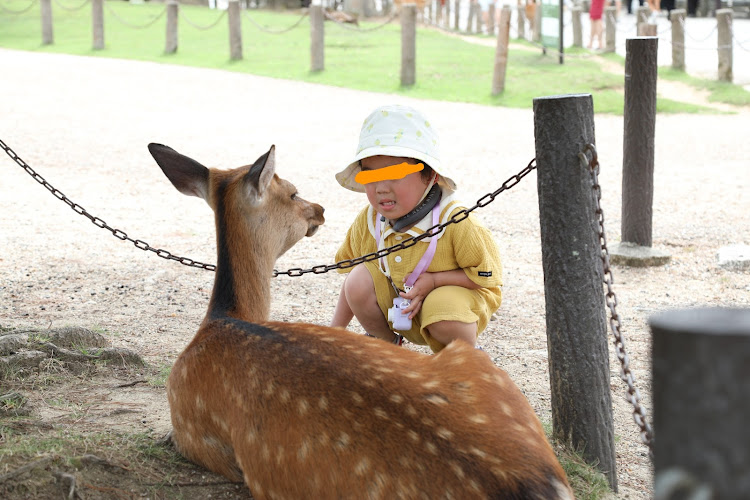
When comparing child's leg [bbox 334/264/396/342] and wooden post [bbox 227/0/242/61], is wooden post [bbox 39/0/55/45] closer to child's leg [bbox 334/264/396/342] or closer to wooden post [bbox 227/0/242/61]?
wooden post [bbox 227/0/242/61]

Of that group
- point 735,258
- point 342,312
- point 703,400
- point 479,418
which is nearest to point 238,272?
point 342,312

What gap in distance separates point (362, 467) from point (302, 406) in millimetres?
326

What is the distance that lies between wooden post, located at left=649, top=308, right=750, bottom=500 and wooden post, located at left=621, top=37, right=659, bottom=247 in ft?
19.5

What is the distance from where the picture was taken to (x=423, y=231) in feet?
13.0

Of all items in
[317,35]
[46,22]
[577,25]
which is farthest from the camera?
[46,22]

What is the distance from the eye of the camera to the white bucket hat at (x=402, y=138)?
3.85 meters

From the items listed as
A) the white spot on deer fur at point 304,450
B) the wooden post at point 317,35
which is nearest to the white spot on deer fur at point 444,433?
the white spot on deer fur at point 304,450

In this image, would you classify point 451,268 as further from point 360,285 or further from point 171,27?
point 171,27

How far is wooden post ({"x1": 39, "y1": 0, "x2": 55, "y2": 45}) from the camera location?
79.4 feet

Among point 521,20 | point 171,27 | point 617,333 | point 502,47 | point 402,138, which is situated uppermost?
point 521,20

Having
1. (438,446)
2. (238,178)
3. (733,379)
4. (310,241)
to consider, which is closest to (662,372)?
(733,379)

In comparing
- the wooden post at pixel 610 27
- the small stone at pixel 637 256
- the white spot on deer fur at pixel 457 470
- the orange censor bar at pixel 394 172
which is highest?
the wooden post at pixel 610 27

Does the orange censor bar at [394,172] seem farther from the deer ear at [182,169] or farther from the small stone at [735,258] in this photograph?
the small stone at [735,258]

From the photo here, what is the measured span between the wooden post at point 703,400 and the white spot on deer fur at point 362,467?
142 cm
